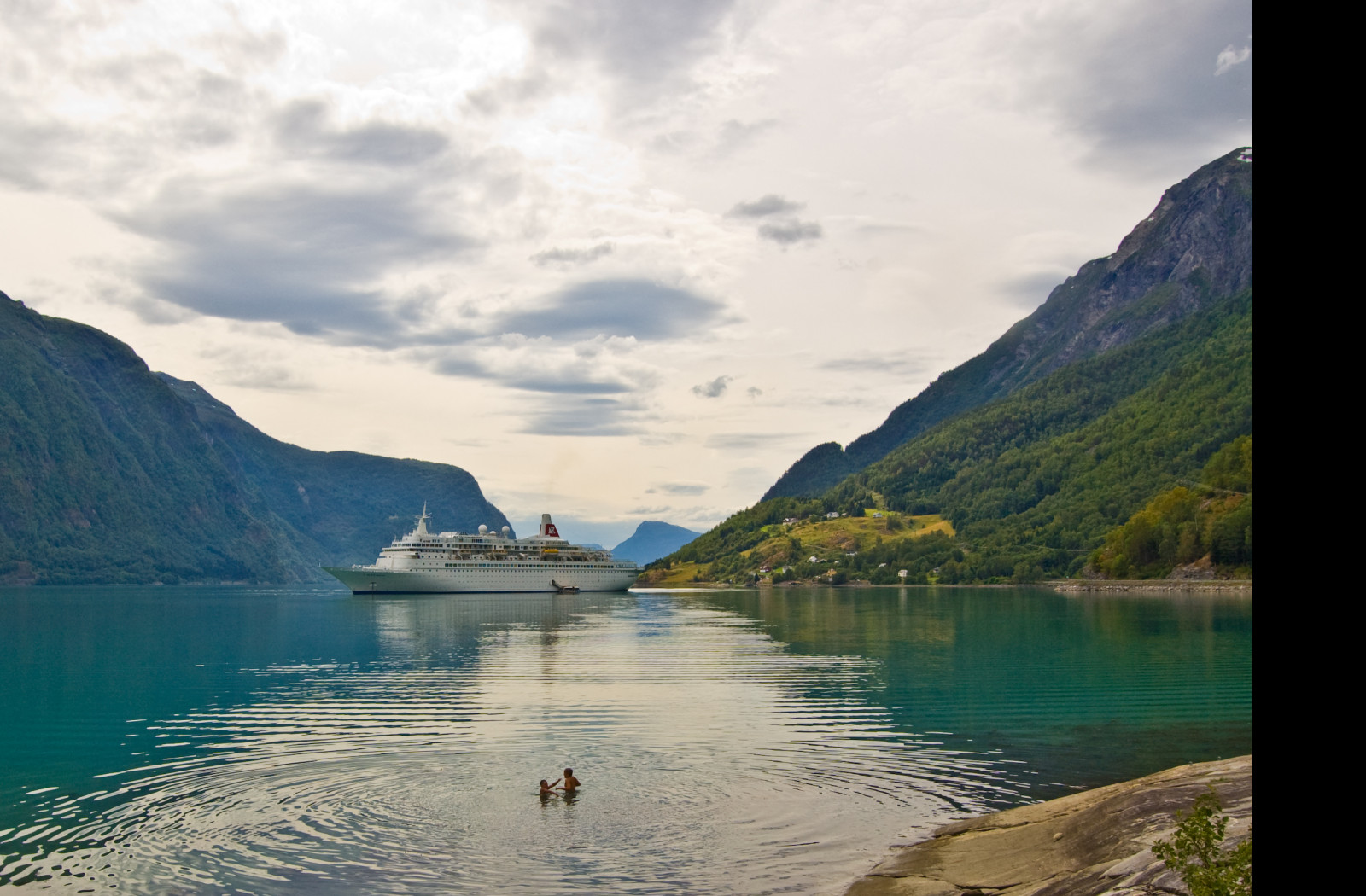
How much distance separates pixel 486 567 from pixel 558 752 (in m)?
146

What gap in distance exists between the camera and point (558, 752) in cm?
2884

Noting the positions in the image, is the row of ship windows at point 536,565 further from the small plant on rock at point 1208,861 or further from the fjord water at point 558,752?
A: the small plant on rock at point 1208,861

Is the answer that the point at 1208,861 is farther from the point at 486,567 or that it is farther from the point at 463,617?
the point at 486,567

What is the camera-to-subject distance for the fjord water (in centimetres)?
1853

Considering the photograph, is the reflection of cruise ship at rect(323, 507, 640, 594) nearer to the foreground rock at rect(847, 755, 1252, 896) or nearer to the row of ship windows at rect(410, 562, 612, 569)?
the row of ship windows at rect(410, 562, 612, 569)

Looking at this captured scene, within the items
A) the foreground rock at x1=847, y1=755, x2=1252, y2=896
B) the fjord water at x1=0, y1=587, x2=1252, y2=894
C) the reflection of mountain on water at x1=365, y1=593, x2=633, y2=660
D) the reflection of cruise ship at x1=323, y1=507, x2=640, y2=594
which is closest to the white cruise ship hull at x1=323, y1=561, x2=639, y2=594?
the reflection of cruise ship at x1=323, y1=507, x2=640, y2=594

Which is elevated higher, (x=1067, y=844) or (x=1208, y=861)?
(x=1208, y=861)

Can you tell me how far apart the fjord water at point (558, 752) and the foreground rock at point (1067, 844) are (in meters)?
1.01

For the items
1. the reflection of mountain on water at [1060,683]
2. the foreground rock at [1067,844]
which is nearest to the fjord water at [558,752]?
the reflection of mountain on water at [1060,683]

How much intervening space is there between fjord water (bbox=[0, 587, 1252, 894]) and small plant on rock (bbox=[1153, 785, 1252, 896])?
706cm

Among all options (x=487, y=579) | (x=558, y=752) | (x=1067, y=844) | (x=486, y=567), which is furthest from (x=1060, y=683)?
(x=486, y=567)
